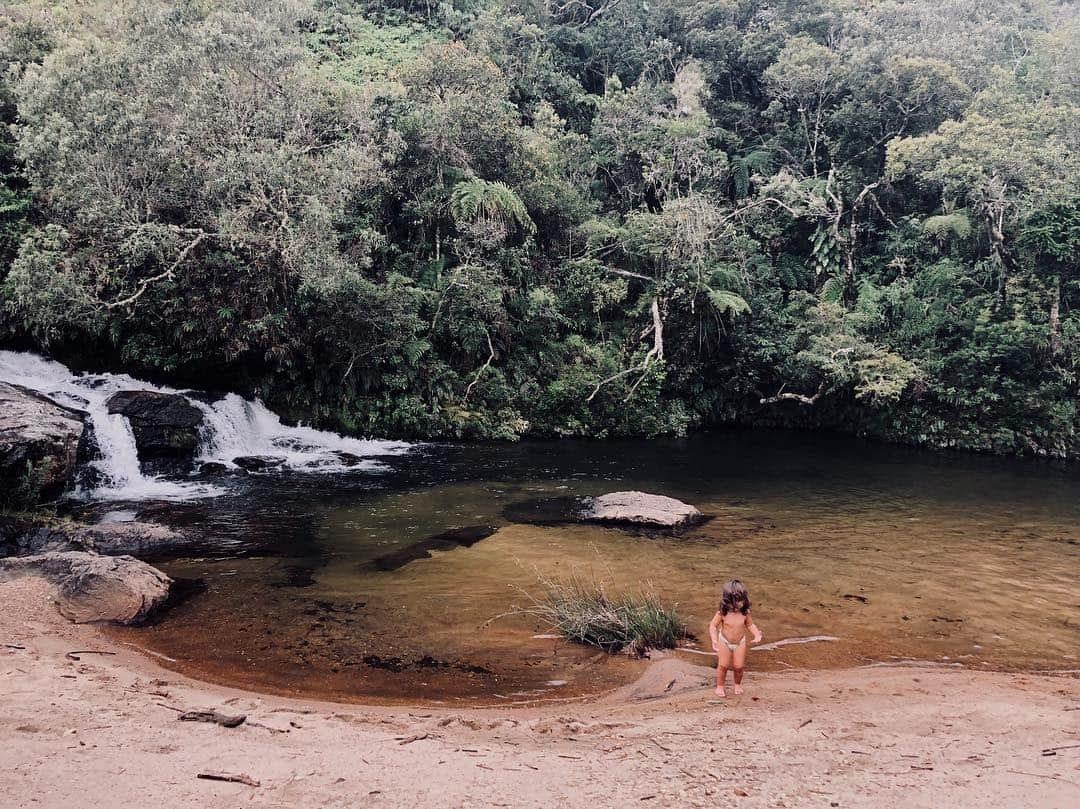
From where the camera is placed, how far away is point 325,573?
8445 millimetres

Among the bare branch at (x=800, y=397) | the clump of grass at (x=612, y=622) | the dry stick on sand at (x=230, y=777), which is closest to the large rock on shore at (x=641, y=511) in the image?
the clump of grass at (x=612, y=622)

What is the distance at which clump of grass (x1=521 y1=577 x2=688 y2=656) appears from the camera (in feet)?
21.1

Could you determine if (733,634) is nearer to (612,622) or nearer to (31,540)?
(612,622)

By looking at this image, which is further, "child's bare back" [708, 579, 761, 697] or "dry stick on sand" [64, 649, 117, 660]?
"dry stick on sand" [64, 649, 117, 660]

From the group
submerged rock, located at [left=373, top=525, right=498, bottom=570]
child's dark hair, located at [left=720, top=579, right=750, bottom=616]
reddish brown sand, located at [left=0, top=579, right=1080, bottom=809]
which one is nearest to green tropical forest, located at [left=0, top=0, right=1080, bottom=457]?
submerged rock, located at [left=373, top=525, right=498, bottom=570]

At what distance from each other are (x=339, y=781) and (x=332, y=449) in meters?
13.6

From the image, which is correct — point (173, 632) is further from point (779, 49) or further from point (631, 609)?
point (779, 49)

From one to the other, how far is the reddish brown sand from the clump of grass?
0.65m

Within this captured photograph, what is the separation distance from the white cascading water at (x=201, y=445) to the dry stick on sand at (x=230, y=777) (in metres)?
9.41

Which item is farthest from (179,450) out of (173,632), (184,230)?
(173,632)

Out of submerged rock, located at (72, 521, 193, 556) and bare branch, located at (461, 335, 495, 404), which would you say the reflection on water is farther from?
bare branch, located at (461, 335, 495, 404)

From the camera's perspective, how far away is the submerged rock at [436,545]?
8969 mm

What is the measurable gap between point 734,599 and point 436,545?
207 inches

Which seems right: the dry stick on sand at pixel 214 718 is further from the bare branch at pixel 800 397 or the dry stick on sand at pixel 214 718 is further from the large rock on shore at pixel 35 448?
the bare branch at pixel 800 397
